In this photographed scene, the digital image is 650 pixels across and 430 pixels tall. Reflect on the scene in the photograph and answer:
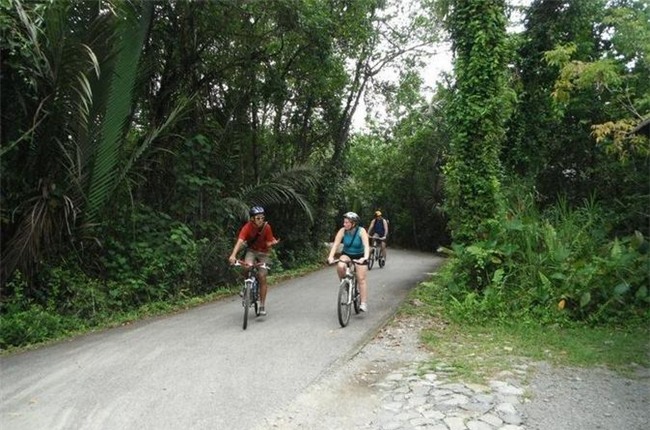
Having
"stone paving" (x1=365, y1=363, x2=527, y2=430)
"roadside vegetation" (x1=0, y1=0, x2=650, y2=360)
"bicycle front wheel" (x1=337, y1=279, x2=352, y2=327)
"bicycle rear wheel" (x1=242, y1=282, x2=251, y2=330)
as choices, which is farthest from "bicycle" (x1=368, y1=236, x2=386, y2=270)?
"stone paving" (x1=365, y1=363, x2=527, y2=430)

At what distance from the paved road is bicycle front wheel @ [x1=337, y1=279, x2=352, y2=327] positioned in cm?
14

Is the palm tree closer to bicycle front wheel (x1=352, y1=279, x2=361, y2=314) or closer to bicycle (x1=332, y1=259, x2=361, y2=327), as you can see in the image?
bicycle (x1=332, y1=259, x2=361, y2=327)

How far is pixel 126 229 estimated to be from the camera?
10.5 metres

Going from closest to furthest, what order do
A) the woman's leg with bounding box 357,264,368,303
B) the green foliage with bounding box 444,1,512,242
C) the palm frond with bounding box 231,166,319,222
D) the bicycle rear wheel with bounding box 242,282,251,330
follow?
1. the bicycle rear wheel with bounding box 242,282,251,330
2. the woman's leg with bounding box 357,264,368,303
3. the green foliage with bounding box 444,1,512,242
4. the palm frond with bounding box 231,166,319,222

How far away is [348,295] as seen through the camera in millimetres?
8234

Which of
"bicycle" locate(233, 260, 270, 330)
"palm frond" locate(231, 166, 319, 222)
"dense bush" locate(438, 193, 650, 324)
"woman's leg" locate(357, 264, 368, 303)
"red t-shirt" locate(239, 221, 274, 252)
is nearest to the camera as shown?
"dense bush" locate(438, 193, 650, 324)

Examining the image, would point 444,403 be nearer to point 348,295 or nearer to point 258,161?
point 348,295

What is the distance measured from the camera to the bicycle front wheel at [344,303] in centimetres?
796

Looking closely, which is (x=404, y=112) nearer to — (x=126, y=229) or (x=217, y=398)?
(x=126, y=229)

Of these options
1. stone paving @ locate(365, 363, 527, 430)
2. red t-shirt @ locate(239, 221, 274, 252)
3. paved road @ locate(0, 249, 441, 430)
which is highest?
red t-shirt @ locate(239, 221, 274, 252)

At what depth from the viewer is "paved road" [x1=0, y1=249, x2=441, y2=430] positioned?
4785 mm

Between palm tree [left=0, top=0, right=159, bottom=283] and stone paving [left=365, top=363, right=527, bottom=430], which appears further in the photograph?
palm tree [left=0, top=0, right=159, bottom=283]

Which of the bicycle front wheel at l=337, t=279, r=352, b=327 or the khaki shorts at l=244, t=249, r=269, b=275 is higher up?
the khaki shorts at l=244, t=249, r=269, b=275

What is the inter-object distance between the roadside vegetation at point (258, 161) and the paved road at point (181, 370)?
1.10 metres
